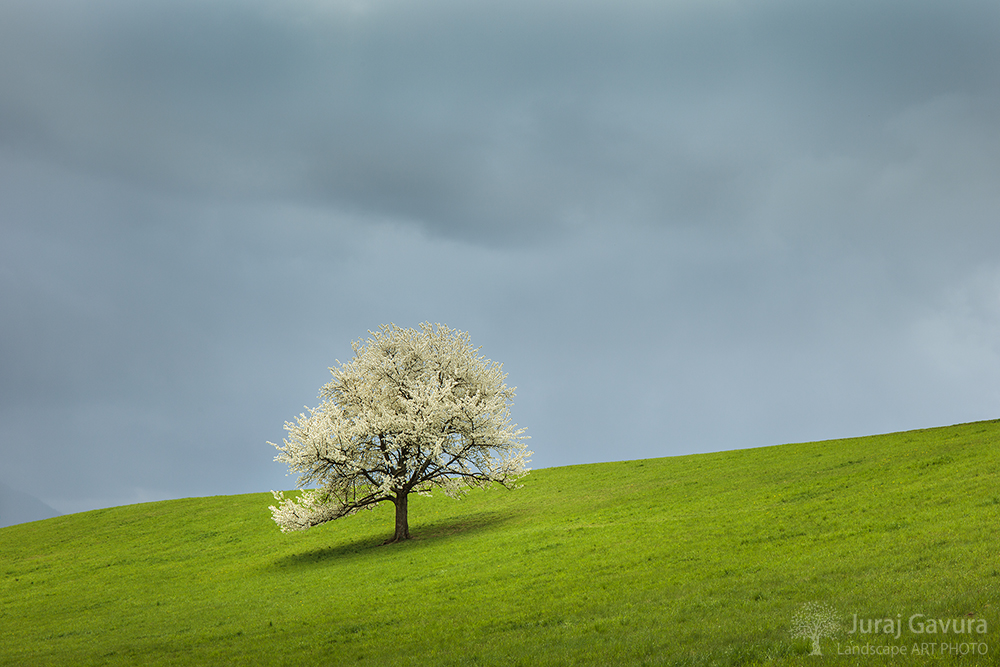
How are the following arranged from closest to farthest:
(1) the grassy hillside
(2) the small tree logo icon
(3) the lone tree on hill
A: 1. (2) the small tree logo icon
2. (1) the grassy hillside
3. (3) the lone tree on hill

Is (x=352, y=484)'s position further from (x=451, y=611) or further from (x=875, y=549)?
(x=875, y=549)

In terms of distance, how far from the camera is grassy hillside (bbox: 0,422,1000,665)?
18.0 m

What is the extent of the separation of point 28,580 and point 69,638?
82.2 ft

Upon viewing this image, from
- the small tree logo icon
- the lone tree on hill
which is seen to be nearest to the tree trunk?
the lone tree on hill

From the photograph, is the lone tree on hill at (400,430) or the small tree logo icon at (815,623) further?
the lone tree on hill at (400,430)

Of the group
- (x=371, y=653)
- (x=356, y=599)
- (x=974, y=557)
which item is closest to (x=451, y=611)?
(x=371, y=653)

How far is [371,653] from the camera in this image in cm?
2102

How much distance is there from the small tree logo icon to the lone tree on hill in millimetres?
27631

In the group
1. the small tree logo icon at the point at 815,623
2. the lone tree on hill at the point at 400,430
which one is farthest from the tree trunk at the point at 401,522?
the small tree logo icon at the point at 815,623

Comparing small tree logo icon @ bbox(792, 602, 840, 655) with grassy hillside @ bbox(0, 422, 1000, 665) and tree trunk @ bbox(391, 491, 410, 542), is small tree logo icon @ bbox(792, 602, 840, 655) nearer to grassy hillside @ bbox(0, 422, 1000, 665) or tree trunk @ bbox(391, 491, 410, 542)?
grassy hillside @ bbox(0, 422, 1000, 665)

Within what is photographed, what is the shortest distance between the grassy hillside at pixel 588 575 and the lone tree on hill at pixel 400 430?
144 inches

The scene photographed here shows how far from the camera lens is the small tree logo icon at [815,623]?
15.2m

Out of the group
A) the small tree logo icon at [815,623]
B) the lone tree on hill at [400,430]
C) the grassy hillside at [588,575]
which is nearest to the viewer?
the small tree logo icon at [815,623]

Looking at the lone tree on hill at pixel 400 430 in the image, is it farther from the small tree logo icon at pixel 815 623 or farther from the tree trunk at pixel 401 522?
the small tree logo icon at pixel 815 623
